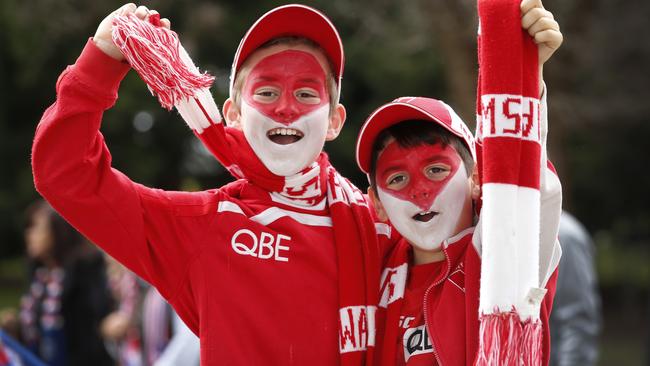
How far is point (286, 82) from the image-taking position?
295cm

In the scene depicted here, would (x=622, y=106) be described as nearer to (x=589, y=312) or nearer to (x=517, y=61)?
(x=589, y=312)

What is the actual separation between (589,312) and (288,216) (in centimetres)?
256

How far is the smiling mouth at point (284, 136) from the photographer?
2.93 m

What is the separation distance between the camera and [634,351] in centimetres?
1467

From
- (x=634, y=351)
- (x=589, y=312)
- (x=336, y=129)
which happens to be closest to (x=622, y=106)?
(x=634, y=351)

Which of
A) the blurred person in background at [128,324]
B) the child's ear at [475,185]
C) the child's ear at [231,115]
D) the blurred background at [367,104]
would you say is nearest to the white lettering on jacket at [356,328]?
the child's ear at [475,185]

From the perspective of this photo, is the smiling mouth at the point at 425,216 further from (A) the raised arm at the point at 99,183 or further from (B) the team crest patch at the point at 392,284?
(A) the raised arm at the point at 99,183

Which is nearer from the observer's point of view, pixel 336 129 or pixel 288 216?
pixel 288 216

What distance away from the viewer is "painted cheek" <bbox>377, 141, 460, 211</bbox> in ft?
9.48

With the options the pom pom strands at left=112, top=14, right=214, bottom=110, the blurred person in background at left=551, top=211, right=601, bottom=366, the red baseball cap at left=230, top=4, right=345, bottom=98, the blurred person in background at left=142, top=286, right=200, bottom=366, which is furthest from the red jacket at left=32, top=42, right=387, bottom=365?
the blurred person in background at left=551, top=211, right=601, bottom=366

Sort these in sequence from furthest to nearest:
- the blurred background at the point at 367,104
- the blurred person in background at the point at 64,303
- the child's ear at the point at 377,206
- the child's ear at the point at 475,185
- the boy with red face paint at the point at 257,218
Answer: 1. the blurred background at the point at 367,104
2. the blurred person in background at the point at 64,303
3. the child's ear at the point at 377,206
4. the child's ear at the point at 475,185
5. the boy with red face paint at the point at 257,218

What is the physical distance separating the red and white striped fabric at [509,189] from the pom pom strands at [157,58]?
2.59 feet

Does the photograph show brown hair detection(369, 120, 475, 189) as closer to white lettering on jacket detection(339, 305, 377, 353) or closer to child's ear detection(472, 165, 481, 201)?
child's ear detection(472, 165, 481, 201)

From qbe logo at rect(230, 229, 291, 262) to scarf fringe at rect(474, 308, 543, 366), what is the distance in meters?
0.72
